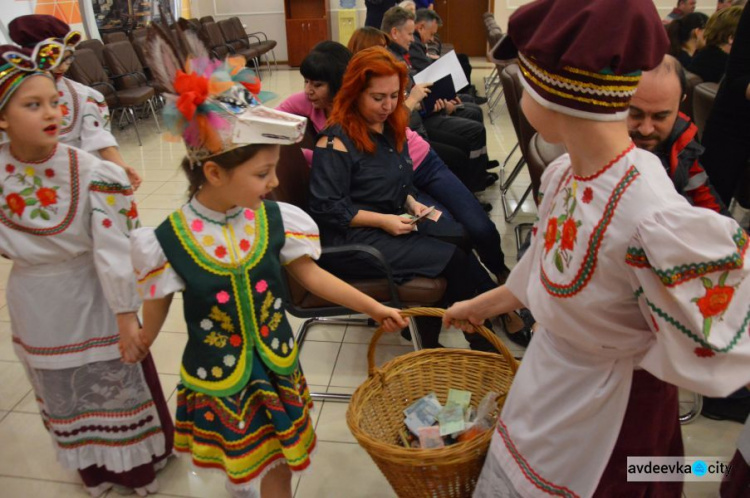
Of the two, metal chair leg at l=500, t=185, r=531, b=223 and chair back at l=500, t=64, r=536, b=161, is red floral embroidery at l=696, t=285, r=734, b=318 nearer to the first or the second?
chair back at l=500, t=64, r=536, b=161

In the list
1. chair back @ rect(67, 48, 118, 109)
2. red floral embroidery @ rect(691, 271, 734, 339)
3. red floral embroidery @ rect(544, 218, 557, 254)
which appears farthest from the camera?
chair back @ rect(67, 48, 118, 109)

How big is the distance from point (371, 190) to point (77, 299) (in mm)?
1221

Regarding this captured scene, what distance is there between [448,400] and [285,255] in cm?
72

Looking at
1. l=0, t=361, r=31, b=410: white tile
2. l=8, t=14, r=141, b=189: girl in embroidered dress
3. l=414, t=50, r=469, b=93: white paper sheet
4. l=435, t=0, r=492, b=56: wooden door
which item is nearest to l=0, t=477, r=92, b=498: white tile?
l=0, t=361, r=31, b=410: white tile

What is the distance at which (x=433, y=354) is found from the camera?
1875mm

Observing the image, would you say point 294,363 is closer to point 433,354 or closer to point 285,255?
point 285,255

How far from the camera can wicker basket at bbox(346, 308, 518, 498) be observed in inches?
55.7

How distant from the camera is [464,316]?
1.58 meters

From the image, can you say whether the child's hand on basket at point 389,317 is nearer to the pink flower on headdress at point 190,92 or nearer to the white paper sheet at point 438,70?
the pink flower on headdress at point 190,92

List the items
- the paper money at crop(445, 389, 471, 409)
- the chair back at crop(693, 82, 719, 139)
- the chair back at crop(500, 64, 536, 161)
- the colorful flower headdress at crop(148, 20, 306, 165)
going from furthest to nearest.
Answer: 1. the chair back at crop(693, 82, 719, 139)
2. the chair back at crop(500, 64, 536, 161)
3. the paper money at crop(445, 389, 471, 409)
4. the colorful flower headdress at crop(148, 20, 306, 165)

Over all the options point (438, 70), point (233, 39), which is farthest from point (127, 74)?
point (438, 70)

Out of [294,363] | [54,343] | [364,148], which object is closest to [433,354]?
[294,363]

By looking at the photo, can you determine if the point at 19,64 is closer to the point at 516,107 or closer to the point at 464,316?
the point at 464,316

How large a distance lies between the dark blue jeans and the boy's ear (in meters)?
1.63
